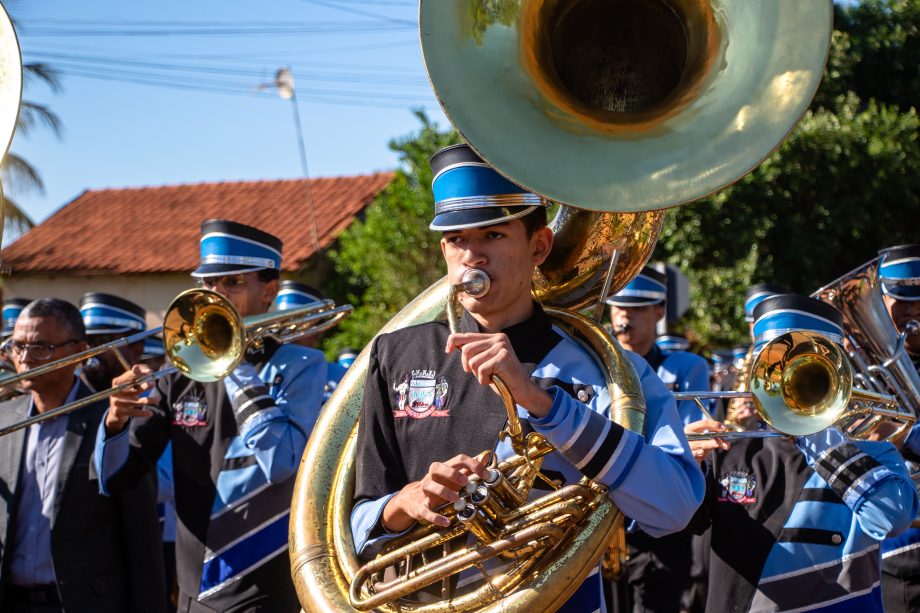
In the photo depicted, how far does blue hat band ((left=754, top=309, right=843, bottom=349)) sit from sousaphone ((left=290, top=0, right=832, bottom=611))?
1071mm

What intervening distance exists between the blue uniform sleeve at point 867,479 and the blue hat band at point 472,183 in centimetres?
156

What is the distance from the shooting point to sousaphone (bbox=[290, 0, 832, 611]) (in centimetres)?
236

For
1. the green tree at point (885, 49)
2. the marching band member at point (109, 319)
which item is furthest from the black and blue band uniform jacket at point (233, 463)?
the green tree at point (885, 49)

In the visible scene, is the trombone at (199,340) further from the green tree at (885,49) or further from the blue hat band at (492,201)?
the green tree at (885,49)

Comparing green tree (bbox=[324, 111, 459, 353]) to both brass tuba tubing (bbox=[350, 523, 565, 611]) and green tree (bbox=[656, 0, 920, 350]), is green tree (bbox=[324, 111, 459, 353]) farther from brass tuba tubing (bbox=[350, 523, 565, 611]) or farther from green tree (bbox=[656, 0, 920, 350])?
brass tuba tubing (bbox=[350, 523, 565, 611])

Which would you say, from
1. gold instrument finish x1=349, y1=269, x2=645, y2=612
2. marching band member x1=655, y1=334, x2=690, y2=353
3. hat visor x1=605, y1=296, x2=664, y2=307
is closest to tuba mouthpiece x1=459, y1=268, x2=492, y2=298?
gold instrument finish x1=349, y1=269, x2=645, y2=612

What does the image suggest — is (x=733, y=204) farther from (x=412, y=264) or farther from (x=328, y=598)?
Result: (x=328, y=598)

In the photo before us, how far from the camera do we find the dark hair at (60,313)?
4.59 meters

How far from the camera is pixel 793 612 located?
346cm

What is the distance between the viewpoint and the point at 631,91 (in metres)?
2.66

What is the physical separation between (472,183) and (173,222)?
66.2 ft

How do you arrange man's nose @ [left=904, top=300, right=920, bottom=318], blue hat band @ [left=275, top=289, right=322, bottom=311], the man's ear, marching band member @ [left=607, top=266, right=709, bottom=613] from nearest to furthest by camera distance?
1. the man's ear
2. man's nose @ [left=904, top=300, right=920, bottom=318]
3. marching band member @ [left=607, top=266, right=709, bottom=613]
4. blue hat band @ [left=275, top=289, right=322, bottom=311]

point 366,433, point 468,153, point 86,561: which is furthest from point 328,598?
point 86,561

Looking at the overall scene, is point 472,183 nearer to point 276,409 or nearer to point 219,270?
point 276,409
